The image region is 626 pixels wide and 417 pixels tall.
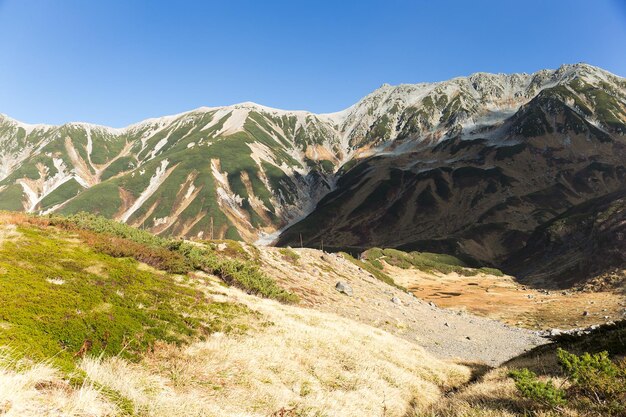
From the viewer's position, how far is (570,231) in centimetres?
12638

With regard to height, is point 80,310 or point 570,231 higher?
point 80,310

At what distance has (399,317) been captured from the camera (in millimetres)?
35562

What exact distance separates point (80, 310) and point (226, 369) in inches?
178

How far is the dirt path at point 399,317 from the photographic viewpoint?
2872cm

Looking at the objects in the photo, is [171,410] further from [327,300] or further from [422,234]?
[422,234]

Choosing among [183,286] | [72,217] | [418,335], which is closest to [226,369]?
[183,286]

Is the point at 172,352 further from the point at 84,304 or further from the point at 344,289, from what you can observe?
the point at 344,289

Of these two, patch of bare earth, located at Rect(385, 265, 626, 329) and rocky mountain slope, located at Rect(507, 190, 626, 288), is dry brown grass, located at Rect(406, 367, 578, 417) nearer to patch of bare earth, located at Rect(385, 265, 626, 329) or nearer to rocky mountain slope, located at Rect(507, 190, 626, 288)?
patch of bare earth, located at Rect(385, 265, 626, 329)

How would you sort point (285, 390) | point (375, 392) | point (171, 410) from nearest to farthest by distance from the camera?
point (171, 410) → point (285, 390) → point (375, 392)

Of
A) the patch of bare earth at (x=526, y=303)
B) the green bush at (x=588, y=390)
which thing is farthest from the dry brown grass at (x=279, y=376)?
the patch of bare earth at (x=526, y=303)

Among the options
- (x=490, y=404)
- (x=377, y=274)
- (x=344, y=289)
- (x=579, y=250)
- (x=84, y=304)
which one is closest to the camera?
(x=490, y=404)

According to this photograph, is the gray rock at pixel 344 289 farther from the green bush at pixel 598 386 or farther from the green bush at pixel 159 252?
the green bush at pixel 598 386

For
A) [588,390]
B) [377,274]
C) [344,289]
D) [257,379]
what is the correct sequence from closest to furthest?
[588,390]
[257,379]
[344,289]
[377,274]

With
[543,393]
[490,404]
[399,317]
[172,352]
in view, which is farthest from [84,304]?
[399,317]
